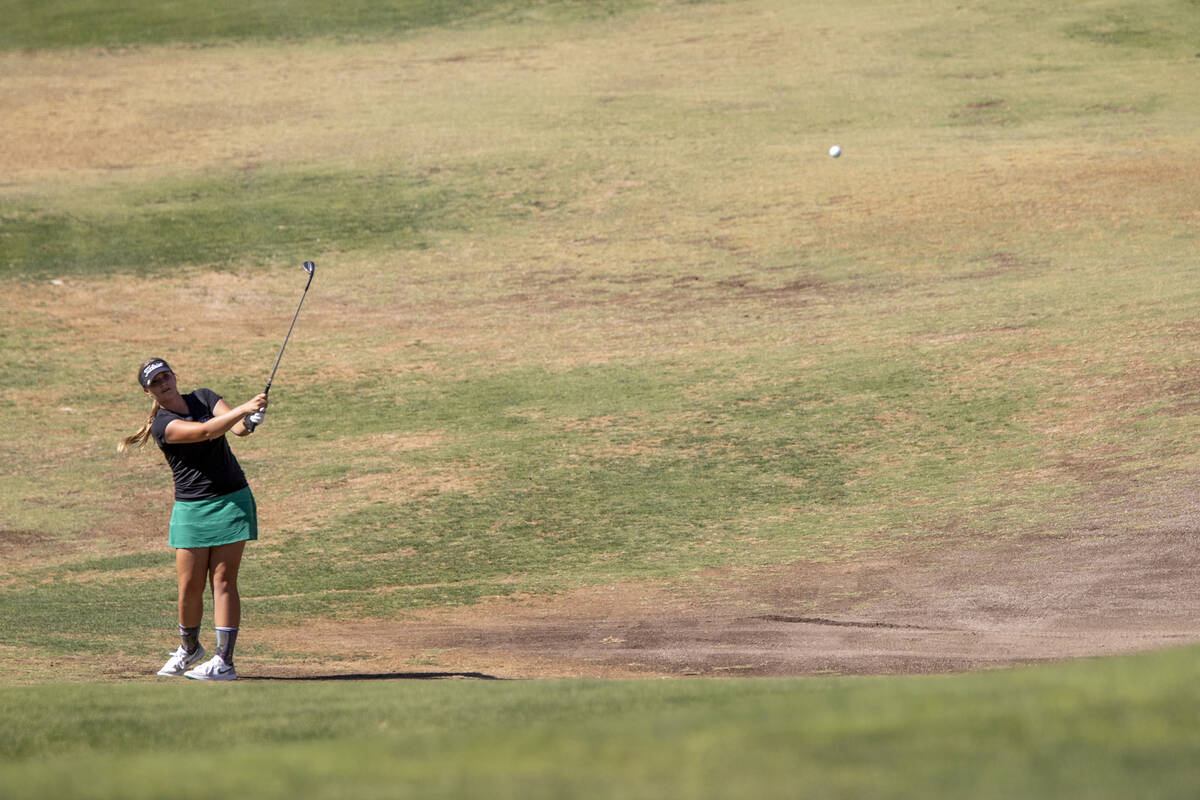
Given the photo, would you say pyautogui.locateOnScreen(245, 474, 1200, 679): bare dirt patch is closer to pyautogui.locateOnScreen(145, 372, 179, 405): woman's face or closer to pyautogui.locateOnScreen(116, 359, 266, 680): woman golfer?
pyautogui.locateOnScreen(116, 359, 266, 680): woman golfer

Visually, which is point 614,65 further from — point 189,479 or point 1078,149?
point 189,479

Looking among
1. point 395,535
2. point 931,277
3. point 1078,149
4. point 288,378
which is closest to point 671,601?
point 395,535

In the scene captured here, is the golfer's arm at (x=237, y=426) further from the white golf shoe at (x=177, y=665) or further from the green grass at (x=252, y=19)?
the green grass at (x=252, y=19)

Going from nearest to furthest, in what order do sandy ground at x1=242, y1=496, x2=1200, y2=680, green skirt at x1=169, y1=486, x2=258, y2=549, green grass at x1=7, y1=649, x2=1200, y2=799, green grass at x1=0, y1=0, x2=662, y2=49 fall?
green grass at x1=7, y1=649, x2=1200, y2=799 → green skirt at x1=169, y1=486, x2=258, y2=549 → sandy ground at x1=242, y1=496, x2=1200, y2=680 → green grass at x1=0, y1=0, x2=662, y2=49

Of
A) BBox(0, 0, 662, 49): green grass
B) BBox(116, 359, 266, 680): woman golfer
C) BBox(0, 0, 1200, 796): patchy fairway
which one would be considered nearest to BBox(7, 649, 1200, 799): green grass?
BBox(0, 0, 1200, 796): patchy fairway

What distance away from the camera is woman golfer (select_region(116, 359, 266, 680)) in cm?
870

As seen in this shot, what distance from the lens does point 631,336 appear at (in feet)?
68.3

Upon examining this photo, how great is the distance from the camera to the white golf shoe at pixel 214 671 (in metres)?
8.65

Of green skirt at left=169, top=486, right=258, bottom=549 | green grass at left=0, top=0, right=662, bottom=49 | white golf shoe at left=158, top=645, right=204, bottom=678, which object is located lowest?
green grass at left=0, top=0, right=662, bottom=49

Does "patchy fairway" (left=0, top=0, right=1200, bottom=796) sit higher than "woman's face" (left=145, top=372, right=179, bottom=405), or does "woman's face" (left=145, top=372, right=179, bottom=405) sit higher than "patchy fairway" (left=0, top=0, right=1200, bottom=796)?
"woman's face" (left=145, top=372, right=179, bottom=405)

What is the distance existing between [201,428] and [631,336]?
12684 mm

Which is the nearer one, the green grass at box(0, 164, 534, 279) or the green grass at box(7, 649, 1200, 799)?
the green grass at box(7, 649, 1200, 799)

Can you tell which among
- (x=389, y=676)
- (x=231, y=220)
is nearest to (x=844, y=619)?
(x=389, y=676)

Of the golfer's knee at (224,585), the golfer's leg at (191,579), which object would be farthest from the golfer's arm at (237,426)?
the golfer's knee at (224,585)
